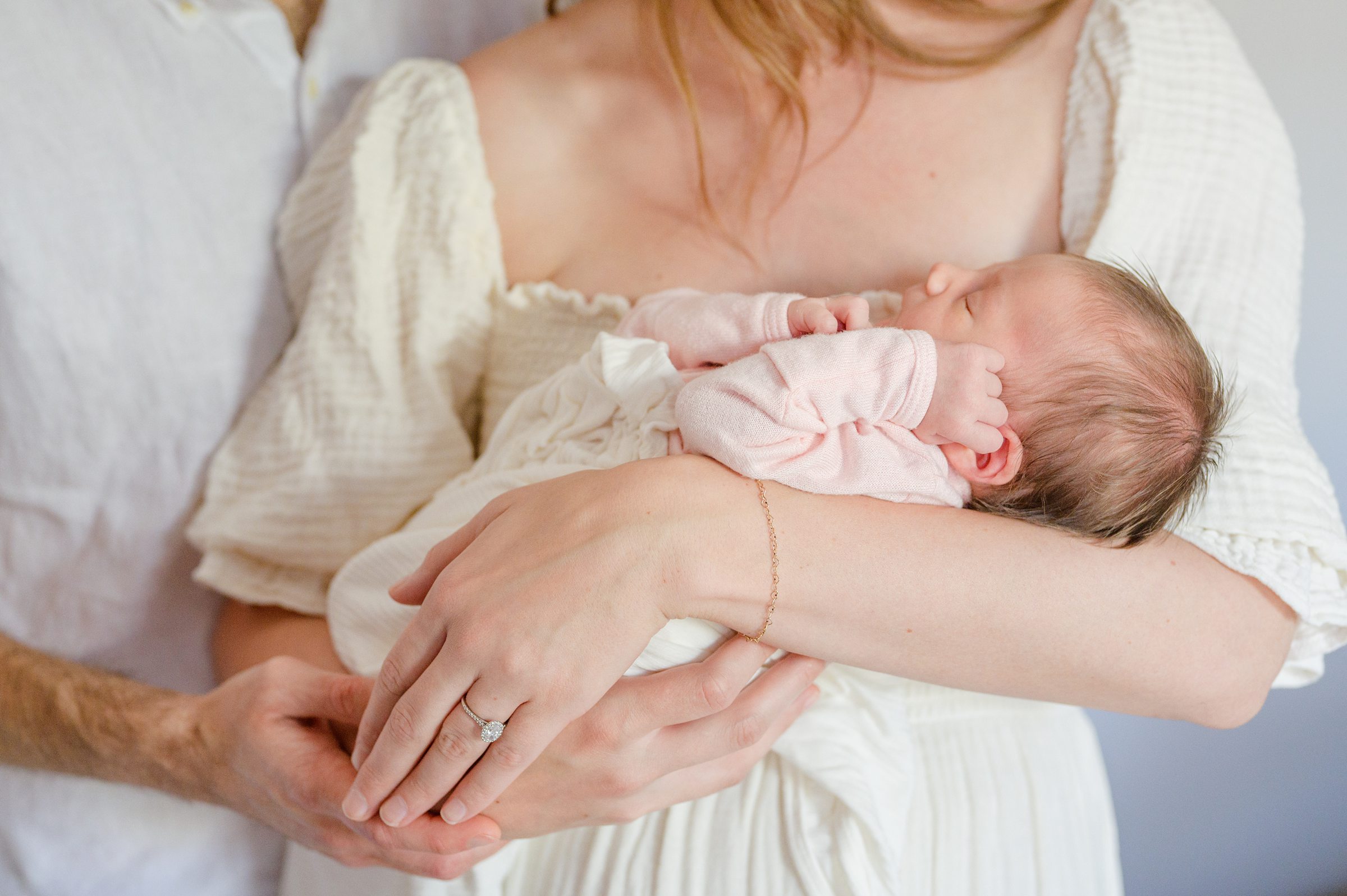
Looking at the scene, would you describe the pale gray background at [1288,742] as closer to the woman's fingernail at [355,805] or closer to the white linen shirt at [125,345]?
the woman's fingernail at [355,805]

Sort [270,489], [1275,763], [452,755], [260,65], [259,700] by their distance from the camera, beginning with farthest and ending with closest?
[1275,763] < [260,65] < [270,489] < [259,700] < [452,755]

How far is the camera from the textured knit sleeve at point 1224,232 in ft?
3.13

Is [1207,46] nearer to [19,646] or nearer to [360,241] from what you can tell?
[360,241]

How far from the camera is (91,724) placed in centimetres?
116

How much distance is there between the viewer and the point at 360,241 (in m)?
1.26

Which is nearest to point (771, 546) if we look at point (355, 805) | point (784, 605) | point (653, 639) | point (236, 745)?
point (784, 605)

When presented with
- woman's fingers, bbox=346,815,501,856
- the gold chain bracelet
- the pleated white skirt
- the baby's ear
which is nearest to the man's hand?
woman's fingers, bbox=346,815,501,856

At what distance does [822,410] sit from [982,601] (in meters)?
0.25

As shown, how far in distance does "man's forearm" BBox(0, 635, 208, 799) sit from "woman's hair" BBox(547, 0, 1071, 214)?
0.96 meters

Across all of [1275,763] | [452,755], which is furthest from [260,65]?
[1275,763]

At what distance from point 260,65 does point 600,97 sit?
510 mm

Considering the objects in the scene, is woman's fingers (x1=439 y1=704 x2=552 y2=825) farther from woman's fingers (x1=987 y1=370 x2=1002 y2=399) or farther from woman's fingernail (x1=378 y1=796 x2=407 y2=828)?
woman's fingers (x1=987 y1=370 x2=1002 y2=399)

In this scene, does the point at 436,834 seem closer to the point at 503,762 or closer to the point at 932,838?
the point at 503,762

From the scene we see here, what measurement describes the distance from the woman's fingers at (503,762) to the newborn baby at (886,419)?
13cm
